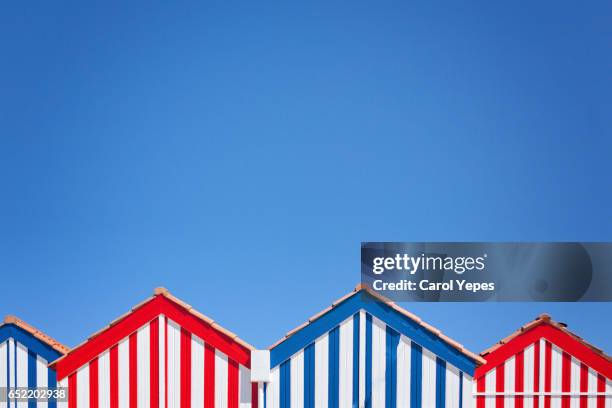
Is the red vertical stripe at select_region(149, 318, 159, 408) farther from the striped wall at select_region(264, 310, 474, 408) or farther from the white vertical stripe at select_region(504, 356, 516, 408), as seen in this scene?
the white vertical stripe at select_region(504, 356, 516, 408)

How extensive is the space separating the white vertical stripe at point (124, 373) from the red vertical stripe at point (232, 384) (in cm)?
163

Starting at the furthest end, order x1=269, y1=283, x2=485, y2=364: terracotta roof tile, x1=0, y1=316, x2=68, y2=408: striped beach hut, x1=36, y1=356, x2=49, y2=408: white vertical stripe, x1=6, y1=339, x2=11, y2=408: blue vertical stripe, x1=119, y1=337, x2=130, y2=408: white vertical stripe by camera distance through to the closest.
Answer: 1. x1=6, y1=339, x2=11, y2=408: blue vertical stripe
2. x1=0, y1=316, x2=68, y2=408: striped beach hut
3. x1=36, y1=356, x2=49, y2=408: white vertical stripe
4. x1=119, y1=337, x2=130, y2=408: white vertical stripe
5. x1=269, y1=283, x2=485, y2=364: terracotta roof tile

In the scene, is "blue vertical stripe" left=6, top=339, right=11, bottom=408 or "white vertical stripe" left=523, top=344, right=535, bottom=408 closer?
"white vertical stripe" left=523, top=344, right=535, bottom=408

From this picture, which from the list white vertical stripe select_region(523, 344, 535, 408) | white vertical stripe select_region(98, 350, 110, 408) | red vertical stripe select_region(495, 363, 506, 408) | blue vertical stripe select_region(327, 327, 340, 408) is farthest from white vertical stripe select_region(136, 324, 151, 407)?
white vertical stripe select_region(523, 344, 535, 408)

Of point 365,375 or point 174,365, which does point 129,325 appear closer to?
point 174,365

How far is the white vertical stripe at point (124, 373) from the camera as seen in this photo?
9867 millimetres

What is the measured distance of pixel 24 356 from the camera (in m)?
10.3

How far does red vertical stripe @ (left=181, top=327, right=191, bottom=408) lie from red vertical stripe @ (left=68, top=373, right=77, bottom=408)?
1.77m

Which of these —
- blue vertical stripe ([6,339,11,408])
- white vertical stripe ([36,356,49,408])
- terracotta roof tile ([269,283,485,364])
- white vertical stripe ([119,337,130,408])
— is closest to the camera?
terracotta roof tile ([269,283,485,364])

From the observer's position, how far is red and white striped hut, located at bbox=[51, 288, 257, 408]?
9805 millimetres

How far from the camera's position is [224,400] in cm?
976

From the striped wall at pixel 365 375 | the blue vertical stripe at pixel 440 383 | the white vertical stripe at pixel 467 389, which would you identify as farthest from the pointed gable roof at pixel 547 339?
the blue vertical stripe at pixel 440 383

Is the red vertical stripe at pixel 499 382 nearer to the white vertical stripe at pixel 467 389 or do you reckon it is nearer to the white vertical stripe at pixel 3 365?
the white vertical stripe at pixel 467 389

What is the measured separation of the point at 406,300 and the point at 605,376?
3.48 m
